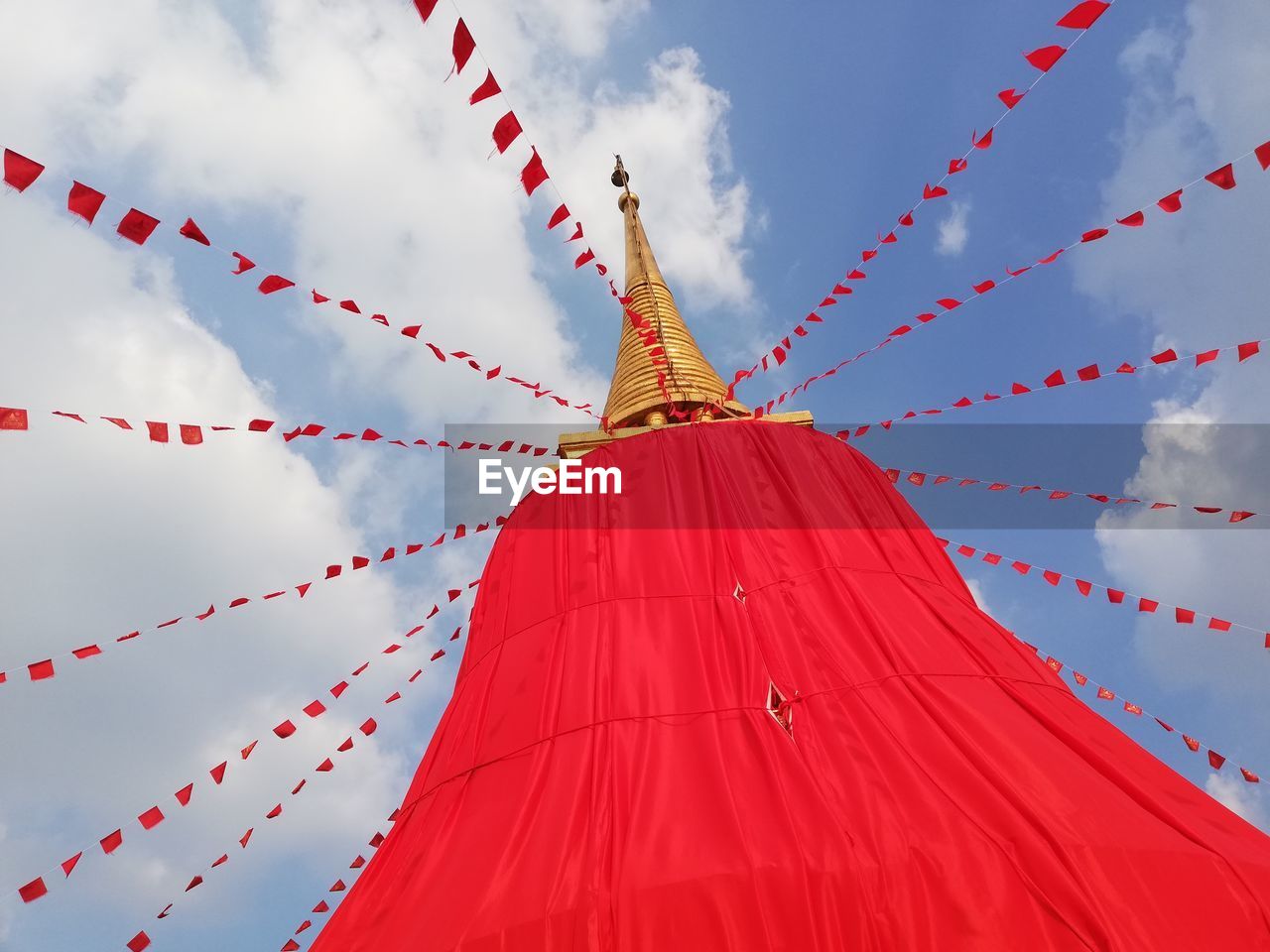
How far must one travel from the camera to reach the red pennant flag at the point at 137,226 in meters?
4.05

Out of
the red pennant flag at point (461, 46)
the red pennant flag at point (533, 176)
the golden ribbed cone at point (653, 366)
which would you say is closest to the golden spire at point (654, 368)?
the golden ribbed cone at point (653, 366)

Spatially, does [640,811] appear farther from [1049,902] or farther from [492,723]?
[1049,902]

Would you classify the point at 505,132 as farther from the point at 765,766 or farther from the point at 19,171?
the point at 765,766

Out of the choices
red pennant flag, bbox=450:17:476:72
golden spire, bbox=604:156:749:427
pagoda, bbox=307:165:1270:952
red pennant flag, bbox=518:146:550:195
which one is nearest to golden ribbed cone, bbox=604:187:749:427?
golden spire, bbox=604:156:749:427

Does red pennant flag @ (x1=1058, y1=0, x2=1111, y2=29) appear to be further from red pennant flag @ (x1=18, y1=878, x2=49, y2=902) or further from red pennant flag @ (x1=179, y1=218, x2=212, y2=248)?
red pennant flag @ (x1=18, y1=878, x2=49, y2=902)

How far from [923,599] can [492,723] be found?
2993 mm

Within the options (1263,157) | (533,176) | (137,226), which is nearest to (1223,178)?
(1263,157)

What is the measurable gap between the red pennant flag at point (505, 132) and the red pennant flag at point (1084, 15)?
298 centimetres

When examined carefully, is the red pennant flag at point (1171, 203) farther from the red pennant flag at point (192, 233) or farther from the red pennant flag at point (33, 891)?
the red pennant flag at point (33, 891)

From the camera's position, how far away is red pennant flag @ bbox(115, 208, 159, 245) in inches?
159

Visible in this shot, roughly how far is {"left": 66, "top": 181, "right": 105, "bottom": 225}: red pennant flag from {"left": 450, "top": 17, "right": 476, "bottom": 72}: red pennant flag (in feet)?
6.92

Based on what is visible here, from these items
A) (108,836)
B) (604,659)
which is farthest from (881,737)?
(108,836)

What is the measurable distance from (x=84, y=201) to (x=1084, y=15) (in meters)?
5.33

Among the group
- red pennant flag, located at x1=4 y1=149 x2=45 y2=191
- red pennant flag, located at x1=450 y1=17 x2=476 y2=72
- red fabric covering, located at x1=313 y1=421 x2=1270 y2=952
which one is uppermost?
red pennant flag, located at x1=450 y1=17 x2=476 y2=72
